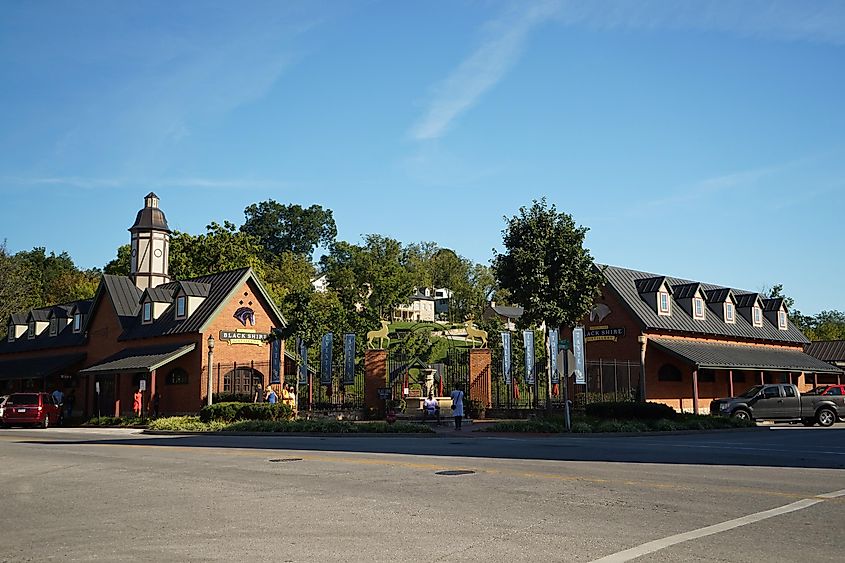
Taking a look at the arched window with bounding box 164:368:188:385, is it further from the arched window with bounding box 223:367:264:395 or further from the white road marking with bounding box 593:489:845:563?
the white road marking with bounding box 593:489:845:563

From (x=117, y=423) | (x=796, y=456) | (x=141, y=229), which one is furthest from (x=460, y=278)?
(x=796, y=456)

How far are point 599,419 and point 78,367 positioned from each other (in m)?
33.9

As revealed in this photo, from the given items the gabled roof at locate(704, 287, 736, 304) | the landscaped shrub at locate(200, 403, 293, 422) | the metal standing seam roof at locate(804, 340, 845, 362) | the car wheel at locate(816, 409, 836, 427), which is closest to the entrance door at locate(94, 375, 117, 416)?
the landscaped shrub at locate(200, 403, 293, 422)

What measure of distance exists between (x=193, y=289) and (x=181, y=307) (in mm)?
1137

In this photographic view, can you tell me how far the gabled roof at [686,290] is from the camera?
45.9 meters

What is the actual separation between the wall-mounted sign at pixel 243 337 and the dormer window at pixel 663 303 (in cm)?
2116

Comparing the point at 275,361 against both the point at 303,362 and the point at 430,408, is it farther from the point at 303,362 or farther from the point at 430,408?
the point at 430,408

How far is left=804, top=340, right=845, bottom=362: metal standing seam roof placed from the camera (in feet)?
187

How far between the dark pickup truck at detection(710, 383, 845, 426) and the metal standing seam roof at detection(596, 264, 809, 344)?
818 centimetres

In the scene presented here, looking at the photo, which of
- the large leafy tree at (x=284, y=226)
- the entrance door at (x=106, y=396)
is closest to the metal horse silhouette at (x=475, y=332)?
the entrance door at (x=106, y=396)

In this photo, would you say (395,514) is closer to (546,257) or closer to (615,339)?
(546,257)

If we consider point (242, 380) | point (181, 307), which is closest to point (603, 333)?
point (242, 380)

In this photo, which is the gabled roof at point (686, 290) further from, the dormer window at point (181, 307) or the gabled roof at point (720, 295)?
the dormer window at point (181, 307)

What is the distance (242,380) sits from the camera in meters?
42.2
